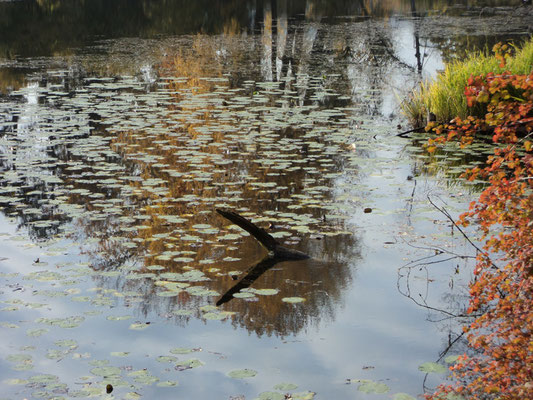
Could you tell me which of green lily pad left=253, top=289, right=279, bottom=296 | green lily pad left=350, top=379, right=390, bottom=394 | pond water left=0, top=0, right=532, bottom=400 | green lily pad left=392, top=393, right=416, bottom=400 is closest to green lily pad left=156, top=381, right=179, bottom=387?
pond water left=0, top=0, right=532, bottom=400

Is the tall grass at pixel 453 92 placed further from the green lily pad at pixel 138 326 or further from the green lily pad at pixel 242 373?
the green lily pad at pixel 242 373

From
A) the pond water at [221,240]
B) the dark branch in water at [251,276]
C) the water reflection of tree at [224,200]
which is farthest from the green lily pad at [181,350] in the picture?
the dark branch in water at [251,276]

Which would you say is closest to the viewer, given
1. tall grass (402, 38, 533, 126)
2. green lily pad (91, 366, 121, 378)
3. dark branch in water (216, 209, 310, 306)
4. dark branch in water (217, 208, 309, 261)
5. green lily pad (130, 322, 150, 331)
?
green lily pad (91, 366, 121, 378)

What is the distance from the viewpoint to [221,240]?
6.33 metres

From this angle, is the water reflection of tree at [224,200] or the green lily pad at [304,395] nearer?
the green lily pad at [304,395]

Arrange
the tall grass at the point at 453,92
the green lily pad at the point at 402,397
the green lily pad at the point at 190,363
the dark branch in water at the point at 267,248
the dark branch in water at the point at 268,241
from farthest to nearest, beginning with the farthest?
the tall grass at the point at 453,92 → the dark branch in water at the point at 268,241 → the dark branch in water at the point at 267,248 → the green lily pad at the point at 190,363 → the green lily pad at the point at 402,397

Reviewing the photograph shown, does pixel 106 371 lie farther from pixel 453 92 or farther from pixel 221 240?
pixel 453 92

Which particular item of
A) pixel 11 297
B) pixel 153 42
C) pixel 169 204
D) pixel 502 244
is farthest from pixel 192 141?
pixel 153 42

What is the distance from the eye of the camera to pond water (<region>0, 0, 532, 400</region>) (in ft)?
14.4

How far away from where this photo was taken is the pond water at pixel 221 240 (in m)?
4.39

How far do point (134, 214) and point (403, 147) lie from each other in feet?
13.7

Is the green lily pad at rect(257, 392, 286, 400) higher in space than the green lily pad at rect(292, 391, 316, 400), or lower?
higher

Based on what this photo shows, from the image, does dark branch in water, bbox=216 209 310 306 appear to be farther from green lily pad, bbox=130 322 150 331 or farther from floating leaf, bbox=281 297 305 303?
green lily pad, bbox=130 322 150 331

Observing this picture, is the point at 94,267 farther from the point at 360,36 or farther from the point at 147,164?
the point at 360,36
